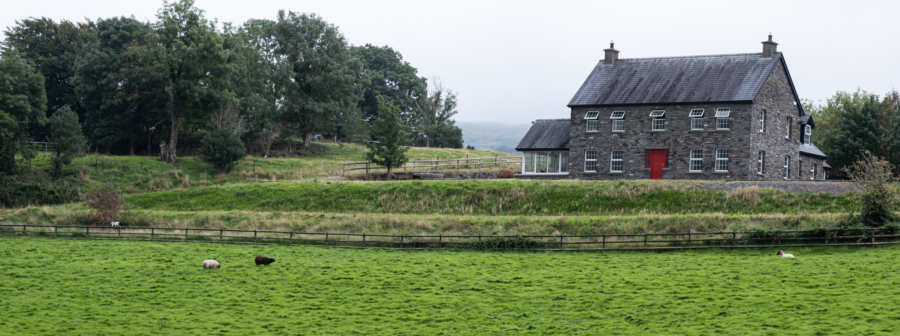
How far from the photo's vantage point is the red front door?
4772 cm

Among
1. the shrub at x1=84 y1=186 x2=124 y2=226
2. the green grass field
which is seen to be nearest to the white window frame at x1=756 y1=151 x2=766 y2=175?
the green grass field

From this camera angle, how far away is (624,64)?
52375mm

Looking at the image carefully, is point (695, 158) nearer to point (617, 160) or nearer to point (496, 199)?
point (617, 160)

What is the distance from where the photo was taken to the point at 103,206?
39875 millimetres

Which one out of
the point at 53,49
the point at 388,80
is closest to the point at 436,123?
the point at 388,80

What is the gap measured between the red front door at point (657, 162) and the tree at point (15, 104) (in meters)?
43.6

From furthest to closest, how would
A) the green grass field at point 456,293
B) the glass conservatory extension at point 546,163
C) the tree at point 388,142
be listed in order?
the tree at point 388,142 → the glass conservatory extension at point 546,163 → the green grass field at point 456,293

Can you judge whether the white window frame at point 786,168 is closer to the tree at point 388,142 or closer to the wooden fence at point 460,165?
the wooden fence at point 460,165

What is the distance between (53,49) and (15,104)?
25471 millimetres

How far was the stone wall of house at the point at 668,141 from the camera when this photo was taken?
150ft

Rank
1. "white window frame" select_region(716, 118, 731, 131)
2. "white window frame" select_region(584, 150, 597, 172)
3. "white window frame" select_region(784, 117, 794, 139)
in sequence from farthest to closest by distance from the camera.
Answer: "white window frame" select_region(784, 117, 794, 139) < "white window frame" select_region(584, 150, 597, 172) < "white window frame" select_region(716, 118, 731, 131)

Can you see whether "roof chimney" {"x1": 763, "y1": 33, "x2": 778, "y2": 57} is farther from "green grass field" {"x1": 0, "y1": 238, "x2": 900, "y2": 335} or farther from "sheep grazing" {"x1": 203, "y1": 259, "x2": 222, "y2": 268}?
"sheep grazing" {"x1": 203, "y1": 259, "x2": 222, "y2": 268}

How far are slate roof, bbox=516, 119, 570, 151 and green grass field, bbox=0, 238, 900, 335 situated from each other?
77.6 ft

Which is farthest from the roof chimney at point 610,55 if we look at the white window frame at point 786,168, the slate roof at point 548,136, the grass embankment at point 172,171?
the grass embankment at point 172,171
